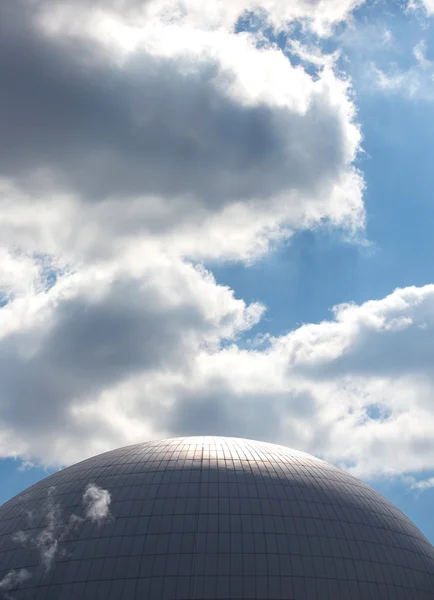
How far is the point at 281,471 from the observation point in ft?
200

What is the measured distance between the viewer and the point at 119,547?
52469 mm

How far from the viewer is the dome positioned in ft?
166

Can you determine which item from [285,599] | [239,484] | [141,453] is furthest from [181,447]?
[285,599]

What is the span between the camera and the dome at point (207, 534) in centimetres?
5050

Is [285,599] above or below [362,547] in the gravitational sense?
below

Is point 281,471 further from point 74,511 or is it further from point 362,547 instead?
point 74,511

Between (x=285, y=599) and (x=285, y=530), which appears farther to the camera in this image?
(x=285, y=530)

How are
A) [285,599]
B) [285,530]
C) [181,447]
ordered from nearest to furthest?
[285,599] → [285,530] → [181,447]

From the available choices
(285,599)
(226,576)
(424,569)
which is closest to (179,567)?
(226,576)

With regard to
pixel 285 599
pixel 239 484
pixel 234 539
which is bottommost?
pixel 285 599

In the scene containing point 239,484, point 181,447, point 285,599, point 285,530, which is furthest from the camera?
point 181,447

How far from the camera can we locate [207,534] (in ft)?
172

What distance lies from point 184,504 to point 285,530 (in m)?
7.36

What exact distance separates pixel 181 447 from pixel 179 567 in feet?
47.8
